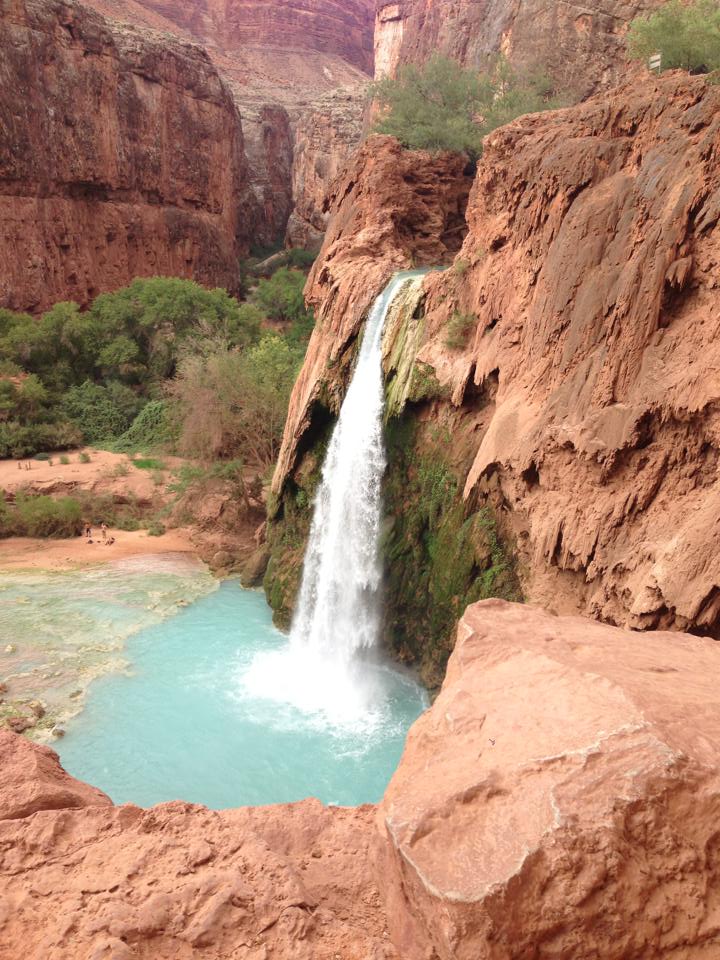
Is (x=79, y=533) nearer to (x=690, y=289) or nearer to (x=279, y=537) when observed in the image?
(x=279, y=537)

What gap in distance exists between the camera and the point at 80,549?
645 inches

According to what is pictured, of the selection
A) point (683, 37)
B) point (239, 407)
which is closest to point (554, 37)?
point (683, 37)

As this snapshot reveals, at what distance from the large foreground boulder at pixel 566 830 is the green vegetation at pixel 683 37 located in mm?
10668

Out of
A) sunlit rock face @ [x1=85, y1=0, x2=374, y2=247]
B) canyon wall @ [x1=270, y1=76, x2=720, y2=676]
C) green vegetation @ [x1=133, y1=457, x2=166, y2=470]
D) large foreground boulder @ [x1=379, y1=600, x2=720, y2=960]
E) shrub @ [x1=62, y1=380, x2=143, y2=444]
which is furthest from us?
sunlit rock face @ [x1=85, y1=0, x2=374, y2=247]

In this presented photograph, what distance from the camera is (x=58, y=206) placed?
1126 inches

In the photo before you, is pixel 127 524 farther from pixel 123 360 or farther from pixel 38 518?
pixel 123 360

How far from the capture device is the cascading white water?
10.8 metres

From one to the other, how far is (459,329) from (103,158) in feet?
89.2

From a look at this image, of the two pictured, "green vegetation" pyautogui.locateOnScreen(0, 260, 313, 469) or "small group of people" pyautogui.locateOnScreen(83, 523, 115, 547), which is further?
"green vegetation" pyautogui.locateOnScreen(0, 260, 313, 469)

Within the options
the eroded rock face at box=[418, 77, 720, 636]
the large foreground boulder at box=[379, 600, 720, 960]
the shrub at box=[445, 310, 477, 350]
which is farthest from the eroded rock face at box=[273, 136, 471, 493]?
the large foreground boulder at box=[379, 600, 720, 960]

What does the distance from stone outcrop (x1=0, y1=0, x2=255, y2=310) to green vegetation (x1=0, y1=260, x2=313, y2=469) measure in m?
3.86

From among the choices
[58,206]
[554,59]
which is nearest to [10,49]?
[58,206]

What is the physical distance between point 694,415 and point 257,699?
768 centimetres

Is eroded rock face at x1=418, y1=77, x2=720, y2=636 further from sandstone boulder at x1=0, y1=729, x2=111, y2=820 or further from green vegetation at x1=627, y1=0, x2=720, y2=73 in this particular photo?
sandstone boulder at x1=0, y1=729, x2=111, y2=820
